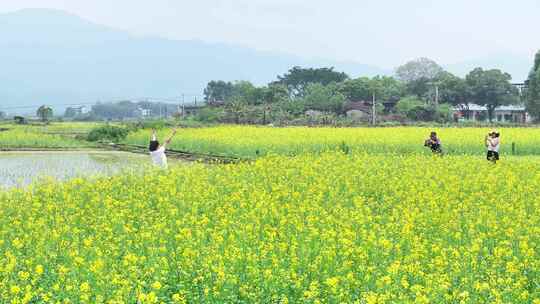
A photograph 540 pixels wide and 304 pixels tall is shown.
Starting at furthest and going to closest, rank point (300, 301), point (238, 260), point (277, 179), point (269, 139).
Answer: point (269, 139), point (277, 179), point (238, 260), point (300, 301)

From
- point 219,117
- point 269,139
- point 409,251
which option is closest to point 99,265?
point 409,251

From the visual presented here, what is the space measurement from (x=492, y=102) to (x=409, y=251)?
92313 mm

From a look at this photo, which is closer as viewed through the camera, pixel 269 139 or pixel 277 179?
pixel 277 179

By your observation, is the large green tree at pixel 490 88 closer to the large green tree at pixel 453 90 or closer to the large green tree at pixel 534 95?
the large green tree at pixel 453 90

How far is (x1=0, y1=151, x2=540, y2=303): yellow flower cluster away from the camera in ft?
27.5

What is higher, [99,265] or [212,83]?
[212,83]

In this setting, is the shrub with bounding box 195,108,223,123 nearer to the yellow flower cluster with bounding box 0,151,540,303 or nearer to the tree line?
the tree line

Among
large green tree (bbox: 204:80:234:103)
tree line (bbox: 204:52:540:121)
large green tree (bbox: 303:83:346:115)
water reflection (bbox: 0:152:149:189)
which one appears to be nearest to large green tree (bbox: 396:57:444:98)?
large green tree (bbox: 204:80:234:103)

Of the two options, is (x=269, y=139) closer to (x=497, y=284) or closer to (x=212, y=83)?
(x=497, y=284)

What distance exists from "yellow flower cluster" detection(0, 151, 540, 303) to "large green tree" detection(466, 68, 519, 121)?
81.2m

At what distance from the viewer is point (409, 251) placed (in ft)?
35.0

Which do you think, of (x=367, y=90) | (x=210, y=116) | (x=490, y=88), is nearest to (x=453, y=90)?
(x=490, y=88)

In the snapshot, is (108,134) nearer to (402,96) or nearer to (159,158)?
(159,158)

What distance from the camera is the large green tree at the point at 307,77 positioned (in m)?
124
